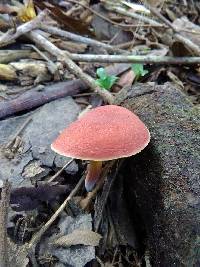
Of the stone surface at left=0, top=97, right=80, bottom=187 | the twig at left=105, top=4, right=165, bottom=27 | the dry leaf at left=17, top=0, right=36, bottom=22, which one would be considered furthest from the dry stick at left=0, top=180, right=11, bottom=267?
the twig at left=105, top=4, right=165, bottom=27

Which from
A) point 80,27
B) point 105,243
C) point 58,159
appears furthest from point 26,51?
point 105,243

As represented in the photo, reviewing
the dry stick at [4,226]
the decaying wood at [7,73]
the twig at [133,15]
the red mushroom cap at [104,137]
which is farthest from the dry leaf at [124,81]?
the dry stick at [4,226]

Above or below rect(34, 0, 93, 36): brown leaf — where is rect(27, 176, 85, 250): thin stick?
below

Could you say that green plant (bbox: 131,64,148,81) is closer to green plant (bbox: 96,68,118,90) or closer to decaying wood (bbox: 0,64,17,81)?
green plant (bbox: 96,68,118,90)

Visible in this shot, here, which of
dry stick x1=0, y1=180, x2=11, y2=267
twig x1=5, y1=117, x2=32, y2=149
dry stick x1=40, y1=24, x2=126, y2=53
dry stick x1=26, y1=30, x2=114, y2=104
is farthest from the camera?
dry stick x1=40, y1=24, x2=126, y2=53

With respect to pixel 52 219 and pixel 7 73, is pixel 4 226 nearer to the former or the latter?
pixel 52 219

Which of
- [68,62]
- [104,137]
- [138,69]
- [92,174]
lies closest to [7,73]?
[68,62]

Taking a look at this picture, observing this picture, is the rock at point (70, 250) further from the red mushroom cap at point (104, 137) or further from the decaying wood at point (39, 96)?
the decaying wood at point (39, 96)
